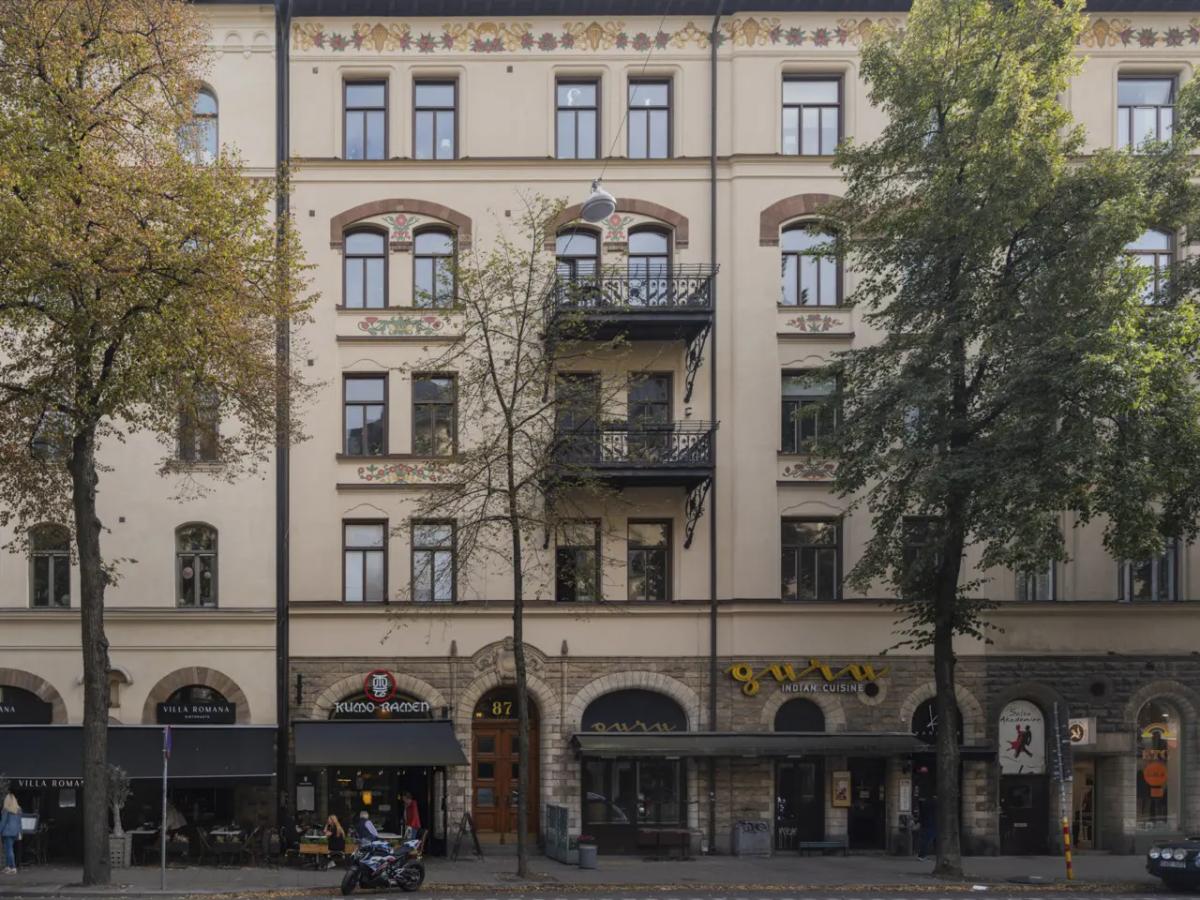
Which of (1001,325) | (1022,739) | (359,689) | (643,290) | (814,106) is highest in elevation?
(814,106)

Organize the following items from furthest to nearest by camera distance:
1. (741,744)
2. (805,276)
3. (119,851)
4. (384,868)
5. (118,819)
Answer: (805,276), (741,744), (118,819), (119,851), (384,868)

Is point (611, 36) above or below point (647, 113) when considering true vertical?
above

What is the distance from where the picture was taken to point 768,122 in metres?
30.5

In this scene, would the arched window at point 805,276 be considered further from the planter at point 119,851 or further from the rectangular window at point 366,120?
the planter at point 119,851

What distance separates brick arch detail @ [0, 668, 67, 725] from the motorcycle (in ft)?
31.5

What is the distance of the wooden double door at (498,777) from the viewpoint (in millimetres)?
29734

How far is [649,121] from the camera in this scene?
101 ft

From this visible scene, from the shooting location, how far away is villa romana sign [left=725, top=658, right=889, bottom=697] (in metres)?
29.6

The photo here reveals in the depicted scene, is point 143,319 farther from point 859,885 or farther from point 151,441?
point 859,885

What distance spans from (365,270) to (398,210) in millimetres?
1614

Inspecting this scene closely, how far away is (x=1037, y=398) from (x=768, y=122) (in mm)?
10346

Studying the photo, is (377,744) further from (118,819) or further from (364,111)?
(364,111)

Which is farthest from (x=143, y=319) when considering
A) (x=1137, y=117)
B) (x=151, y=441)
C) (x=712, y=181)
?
(x=1137, y=117)

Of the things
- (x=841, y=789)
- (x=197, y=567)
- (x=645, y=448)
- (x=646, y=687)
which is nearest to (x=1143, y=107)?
(x=645, y=448)
